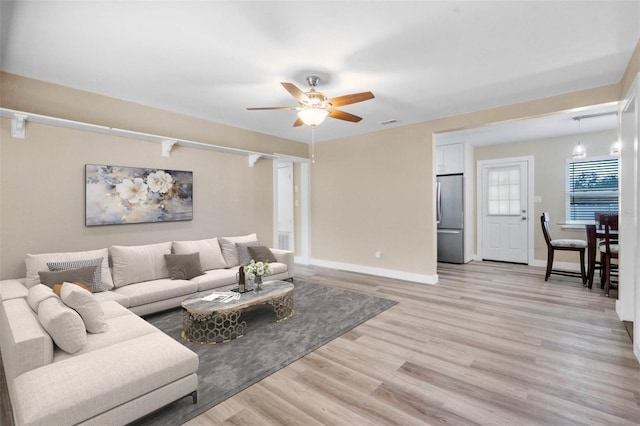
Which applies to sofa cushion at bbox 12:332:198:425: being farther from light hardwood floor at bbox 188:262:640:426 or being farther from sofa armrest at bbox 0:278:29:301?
sofa armrest at bbox 0:278:29:301

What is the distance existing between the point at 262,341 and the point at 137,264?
1.87m

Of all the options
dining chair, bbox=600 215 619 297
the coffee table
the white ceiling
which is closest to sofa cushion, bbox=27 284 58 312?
the coffee table

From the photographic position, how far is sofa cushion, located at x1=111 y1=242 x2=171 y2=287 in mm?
3480

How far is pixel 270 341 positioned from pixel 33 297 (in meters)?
1.90

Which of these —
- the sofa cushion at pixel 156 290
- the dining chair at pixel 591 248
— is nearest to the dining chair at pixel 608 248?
the dining chair at pixel 591 248

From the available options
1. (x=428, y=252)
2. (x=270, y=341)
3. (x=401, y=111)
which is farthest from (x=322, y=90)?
(x=428, y=252)

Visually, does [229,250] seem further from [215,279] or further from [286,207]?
[286,207]

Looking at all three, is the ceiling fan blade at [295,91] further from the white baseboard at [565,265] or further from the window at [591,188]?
the white baseboard at [565,265]

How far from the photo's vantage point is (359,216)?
5.88 m

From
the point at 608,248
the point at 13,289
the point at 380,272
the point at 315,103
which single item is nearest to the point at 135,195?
the point at 13,289

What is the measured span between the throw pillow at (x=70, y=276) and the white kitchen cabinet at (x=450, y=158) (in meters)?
Result: 6.49

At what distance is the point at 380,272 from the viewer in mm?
5578

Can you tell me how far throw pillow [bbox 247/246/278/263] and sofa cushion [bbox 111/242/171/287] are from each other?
47.4 inches

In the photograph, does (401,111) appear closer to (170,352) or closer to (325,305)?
(325,305)
